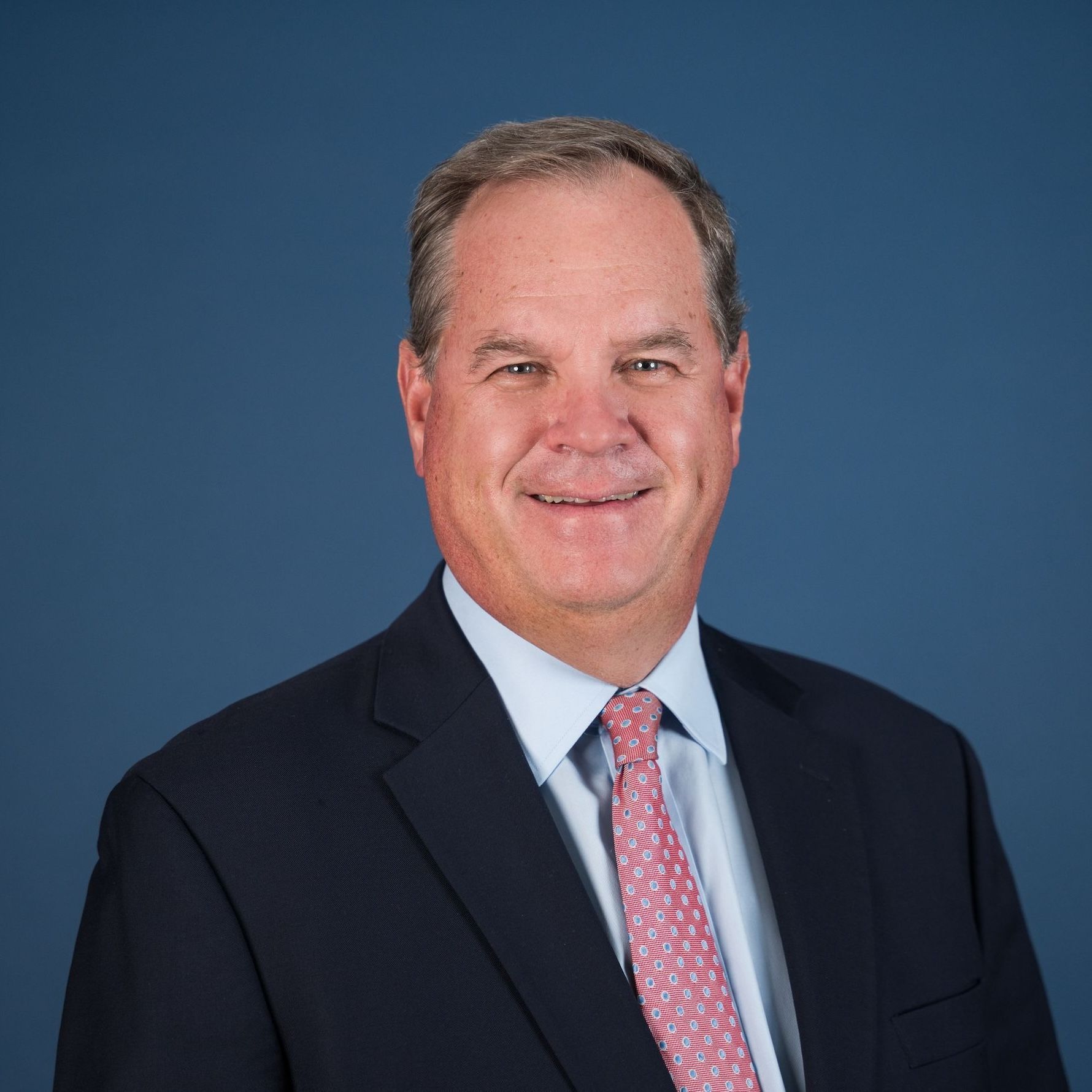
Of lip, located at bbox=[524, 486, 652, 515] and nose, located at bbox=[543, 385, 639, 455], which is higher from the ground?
nose, located at bbox=[543, 385, 639, 455]

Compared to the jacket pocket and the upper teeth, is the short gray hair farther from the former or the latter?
the jacket pocket

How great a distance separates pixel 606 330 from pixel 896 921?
Answer: 3.74 feet

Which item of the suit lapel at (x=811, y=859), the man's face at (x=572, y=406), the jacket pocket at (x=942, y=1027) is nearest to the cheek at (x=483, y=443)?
the man's face at (x=572, y=406)

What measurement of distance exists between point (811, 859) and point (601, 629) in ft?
1.78

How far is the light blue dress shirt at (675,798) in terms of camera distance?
2.24 meters

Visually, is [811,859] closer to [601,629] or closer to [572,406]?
[601,629]

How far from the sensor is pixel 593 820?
2260 millimetres

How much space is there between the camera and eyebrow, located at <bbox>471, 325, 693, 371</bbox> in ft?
7.45

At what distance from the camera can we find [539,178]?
2326 mm

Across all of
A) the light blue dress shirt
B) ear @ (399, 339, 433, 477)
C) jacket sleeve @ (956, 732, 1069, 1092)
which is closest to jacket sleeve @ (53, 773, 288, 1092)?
the light blue dress shirt

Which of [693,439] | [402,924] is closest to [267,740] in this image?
[402,924]

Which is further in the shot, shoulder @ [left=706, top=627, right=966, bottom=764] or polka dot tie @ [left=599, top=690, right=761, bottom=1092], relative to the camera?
shoulder @ [left=706, top=627, right=966, bottom=764]

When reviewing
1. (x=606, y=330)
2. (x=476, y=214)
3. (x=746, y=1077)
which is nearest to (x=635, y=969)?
(x=746, y=1077)

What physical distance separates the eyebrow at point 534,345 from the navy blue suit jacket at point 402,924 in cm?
44
